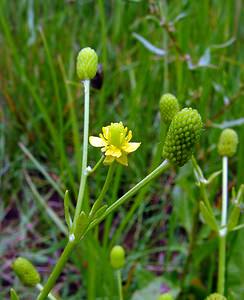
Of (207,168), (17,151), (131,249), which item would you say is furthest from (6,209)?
(207,168)

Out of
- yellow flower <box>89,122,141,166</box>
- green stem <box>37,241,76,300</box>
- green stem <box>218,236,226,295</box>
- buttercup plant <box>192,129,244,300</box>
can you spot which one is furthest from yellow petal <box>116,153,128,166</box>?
green stem <box>218,236,226,295</box>

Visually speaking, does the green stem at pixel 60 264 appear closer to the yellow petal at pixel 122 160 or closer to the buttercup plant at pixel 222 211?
the yellow petal at pixel 122 160

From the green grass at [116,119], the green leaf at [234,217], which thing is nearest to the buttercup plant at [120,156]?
the green leaf at [234,217]

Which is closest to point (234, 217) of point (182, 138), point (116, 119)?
point (182, 138)

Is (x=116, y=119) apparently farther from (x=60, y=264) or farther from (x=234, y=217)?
(x=60, y=264)

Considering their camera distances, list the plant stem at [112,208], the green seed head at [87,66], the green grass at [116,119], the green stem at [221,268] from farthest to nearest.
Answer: the green grass at [116,119] < the green stem at [221,268] < the green seed head at [87,66] < the plant stem at [112,208]

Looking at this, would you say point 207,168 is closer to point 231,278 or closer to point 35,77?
point 231,278

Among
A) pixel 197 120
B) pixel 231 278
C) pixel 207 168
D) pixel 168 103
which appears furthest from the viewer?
pixel 207 168
